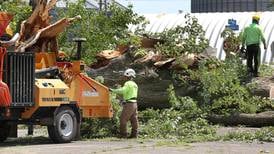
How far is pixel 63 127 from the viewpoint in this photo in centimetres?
1508

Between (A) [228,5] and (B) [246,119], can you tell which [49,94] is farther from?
(A) [228,5]

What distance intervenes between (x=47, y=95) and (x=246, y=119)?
623 cm

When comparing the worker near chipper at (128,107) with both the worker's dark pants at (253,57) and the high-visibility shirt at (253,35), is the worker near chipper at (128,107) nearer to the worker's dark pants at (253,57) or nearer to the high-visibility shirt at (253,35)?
the worker's dark pants at (253,57)

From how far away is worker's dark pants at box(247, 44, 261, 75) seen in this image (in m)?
20.0

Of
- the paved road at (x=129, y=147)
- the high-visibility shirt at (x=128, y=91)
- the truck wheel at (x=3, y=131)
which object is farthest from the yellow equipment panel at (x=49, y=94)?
the high-visibility shirt at (x=128, y=91)

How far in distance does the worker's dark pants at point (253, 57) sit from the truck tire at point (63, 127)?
6.81 meters

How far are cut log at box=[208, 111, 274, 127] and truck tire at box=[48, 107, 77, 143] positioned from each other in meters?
4.91

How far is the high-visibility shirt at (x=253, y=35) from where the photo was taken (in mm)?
20078

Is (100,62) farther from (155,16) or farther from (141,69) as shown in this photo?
(155,16)

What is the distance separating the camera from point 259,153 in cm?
1270

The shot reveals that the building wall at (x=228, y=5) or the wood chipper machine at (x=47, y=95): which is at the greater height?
the building wall at (x=228, y=5)

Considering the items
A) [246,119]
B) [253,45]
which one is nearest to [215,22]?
[253,45]

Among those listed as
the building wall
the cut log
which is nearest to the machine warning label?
the cut log

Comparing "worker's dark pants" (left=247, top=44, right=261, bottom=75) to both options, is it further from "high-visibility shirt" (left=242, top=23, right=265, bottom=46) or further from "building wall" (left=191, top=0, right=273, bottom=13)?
"building wall" (left=191, top=0, right=273, bottom=13)
